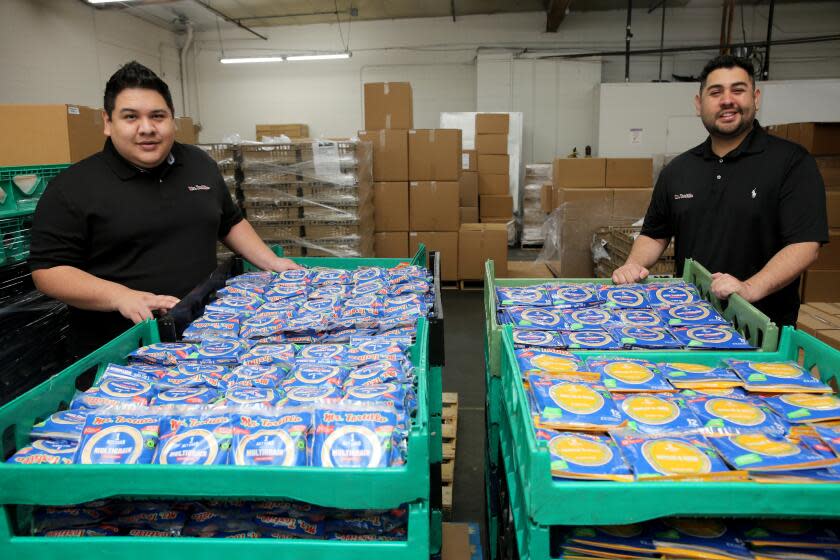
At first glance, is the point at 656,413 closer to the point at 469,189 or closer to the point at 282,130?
the point at 469,189

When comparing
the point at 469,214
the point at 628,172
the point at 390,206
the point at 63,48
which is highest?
the point at 63,48

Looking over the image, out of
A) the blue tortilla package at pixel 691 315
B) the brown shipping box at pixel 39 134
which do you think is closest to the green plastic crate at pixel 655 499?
the blue tortilla package at pixel 691 315

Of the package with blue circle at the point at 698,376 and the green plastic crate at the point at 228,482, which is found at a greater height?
the package with blue circle at the point at 698,376

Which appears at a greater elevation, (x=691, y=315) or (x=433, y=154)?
(x=433, y=154)

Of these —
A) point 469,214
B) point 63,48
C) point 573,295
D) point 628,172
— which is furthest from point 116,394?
point 63,48

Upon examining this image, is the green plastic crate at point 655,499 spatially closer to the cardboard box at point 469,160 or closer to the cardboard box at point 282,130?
the cardboard box at point 469,160

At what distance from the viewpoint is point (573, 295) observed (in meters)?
1.70

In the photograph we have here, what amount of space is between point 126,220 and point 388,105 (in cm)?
471

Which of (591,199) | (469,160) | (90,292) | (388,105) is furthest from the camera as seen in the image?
(469,160)

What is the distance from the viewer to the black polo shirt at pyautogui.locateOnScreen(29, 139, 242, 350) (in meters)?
1.70

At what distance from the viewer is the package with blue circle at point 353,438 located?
33.7 inches

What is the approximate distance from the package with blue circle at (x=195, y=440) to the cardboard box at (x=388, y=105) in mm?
5542

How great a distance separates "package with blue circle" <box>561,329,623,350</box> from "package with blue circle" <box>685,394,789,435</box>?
310 millimetres

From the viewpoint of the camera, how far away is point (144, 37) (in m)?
9.98
